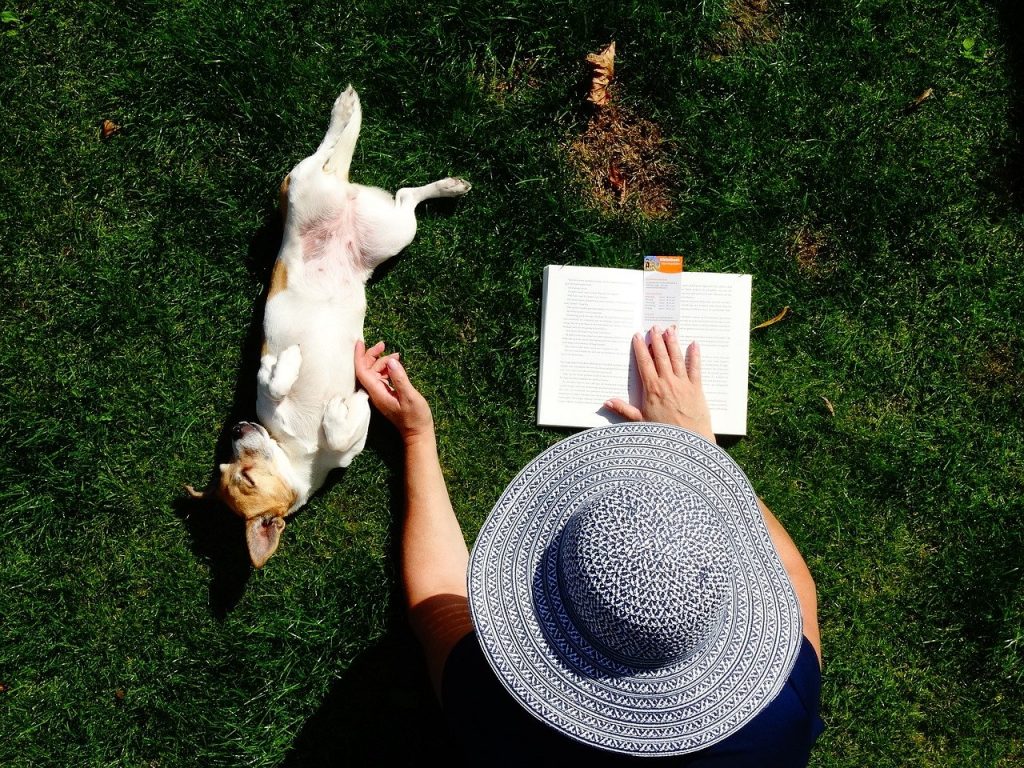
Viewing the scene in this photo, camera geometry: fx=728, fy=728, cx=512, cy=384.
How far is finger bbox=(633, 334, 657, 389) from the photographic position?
140 inches

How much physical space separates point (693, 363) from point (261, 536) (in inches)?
85.2

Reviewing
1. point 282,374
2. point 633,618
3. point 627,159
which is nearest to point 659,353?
point 627,159

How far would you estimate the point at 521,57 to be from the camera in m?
3.71

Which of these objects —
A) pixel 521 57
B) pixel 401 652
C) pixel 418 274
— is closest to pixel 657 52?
pixel 521 57

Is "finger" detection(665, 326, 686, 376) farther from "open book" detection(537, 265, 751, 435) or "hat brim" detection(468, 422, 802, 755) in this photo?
"hat brim" detection(468, 422, 802, 755)

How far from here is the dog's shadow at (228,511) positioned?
361 cm

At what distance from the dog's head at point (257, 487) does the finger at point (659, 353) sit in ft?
5.94

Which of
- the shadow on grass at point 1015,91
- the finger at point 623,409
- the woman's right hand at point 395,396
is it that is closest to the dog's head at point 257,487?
the woman's right hand at point 395,396

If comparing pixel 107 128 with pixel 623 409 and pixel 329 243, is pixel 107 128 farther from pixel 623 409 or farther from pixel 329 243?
pixel 623 409

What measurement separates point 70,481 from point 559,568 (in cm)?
284

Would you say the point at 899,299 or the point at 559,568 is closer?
the point at 559,568

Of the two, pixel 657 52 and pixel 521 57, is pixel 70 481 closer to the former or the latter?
pixel 521 57

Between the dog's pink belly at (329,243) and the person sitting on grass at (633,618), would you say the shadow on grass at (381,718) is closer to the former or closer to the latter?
the person sitting on grass at (633,618)

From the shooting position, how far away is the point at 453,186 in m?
3.58
